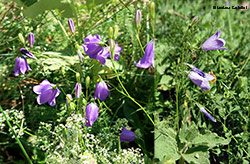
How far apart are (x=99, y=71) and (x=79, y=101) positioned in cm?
27

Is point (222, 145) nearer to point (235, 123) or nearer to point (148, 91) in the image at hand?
point (235, 123)

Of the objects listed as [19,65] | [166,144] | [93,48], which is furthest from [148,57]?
[19,65]

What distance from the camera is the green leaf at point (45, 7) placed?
104 centimetres

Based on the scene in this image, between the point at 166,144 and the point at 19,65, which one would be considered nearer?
the point at 166,144

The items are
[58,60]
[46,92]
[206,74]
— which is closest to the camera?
[206,74]

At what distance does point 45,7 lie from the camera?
1048 mm

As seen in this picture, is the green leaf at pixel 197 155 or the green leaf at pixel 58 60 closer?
the green leaf at pixel 197 155

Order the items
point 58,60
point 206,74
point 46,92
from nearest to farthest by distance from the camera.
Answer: point 206,74, point 46,92, point 58,60

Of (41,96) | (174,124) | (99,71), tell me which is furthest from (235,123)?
(41,96)

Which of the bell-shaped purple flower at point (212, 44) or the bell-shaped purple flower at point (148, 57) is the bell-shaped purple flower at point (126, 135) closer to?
the bell-shaped purple flower at point (148, 57)

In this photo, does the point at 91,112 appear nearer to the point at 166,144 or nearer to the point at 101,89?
the point at 101,89

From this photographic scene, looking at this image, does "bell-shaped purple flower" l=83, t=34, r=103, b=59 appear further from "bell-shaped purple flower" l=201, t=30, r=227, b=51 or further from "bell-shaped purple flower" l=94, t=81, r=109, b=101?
"bell-shaped purple flower" l=201, t=30, r=227, b=51

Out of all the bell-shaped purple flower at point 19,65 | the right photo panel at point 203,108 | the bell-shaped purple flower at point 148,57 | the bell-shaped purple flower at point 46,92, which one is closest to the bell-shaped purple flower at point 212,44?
the right photo panel at point 203,108

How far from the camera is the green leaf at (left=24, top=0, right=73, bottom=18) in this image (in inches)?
40.8
